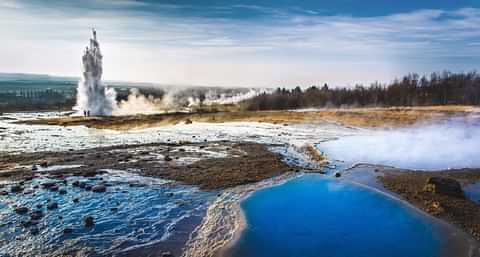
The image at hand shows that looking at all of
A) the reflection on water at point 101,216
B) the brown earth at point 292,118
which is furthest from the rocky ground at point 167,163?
the brown earth at point 292,118

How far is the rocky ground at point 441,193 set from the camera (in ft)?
34.4

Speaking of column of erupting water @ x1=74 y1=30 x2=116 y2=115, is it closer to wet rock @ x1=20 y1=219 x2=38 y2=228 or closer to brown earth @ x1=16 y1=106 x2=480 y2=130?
brown earth @ x1=16 y1=106 x2=480 y2=130

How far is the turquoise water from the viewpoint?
28.0 ft

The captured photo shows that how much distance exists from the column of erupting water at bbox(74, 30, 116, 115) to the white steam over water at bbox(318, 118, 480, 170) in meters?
55.0

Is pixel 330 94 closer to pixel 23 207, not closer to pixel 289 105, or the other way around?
pixel 289 105

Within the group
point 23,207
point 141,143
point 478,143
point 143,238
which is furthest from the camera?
point 141,143

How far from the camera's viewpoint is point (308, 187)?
47.7ft

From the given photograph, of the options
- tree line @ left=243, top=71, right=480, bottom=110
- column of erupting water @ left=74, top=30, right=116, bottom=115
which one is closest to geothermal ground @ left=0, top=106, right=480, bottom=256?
column of erupting water @ left=74, top=30, right=116, bottom=115

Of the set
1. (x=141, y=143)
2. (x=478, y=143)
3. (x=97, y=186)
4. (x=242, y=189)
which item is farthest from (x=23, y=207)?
(x=478, y=143)

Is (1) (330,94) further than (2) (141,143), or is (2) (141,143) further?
(1) (330,94)

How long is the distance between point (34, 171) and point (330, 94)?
10205 cm

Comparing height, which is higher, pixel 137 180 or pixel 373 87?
pixel 373 87

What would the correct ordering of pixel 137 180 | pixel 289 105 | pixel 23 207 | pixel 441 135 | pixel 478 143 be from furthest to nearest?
pixel 289 105 < pixel 441 135 < pixel 478 143 < pixel 137 180 < pixel 23 207

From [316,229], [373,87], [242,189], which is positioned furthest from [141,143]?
[373,87]
